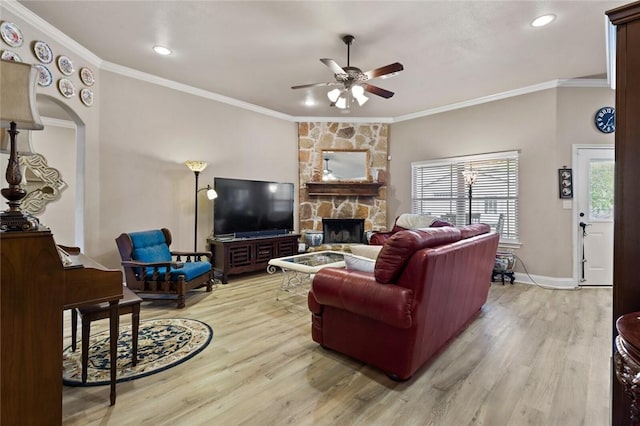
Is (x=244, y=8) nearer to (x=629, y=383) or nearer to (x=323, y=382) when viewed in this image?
(x=323, y=382)

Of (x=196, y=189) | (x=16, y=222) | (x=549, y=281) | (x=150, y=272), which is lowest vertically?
(x=549, y=281)

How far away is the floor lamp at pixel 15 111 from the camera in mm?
1366

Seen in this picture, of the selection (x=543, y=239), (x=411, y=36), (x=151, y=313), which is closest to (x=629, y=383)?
(x=411, y=36)

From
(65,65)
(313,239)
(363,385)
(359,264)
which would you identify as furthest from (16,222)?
(313,239)

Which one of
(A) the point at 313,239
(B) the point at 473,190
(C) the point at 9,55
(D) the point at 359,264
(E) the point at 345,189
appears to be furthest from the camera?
(E) the point at 345,189

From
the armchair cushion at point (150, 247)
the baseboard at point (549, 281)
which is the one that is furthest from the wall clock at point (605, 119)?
the armchair cushion at point (150, 247)

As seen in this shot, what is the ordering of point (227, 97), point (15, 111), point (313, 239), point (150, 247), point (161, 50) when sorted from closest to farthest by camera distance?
point (15, 111)
point (161, 50)
point (150, 247)
point (227, 97)
point (313, 239)

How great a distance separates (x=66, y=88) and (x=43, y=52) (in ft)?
1.29

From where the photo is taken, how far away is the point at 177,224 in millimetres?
4668

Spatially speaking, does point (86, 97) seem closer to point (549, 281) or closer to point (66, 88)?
point (66, 88)

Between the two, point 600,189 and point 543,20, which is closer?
point 543,20

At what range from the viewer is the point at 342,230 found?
6.21 metres

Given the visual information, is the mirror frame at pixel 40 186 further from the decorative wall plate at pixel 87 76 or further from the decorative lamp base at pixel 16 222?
the decorative lamp base at pixel 16 222

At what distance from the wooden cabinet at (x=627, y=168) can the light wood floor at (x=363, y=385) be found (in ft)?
2.41
